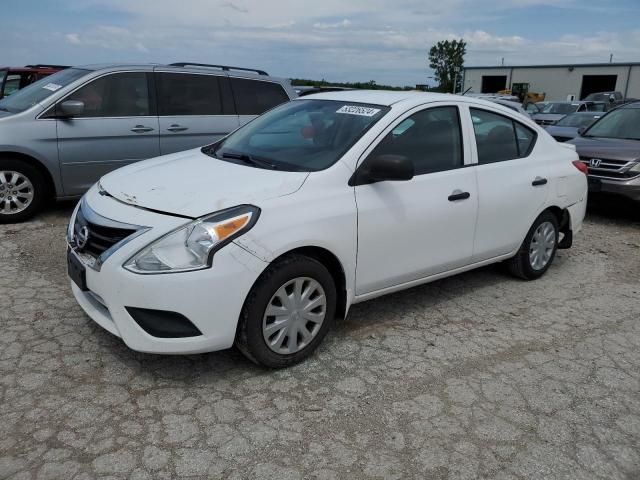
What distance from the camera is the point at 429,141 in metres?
4.12

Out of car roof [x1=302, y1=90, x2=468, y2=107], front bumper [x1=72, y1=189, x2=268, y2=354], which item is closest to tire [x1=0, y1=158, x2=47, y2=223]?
car roof [x1=302, y1=90, x2=468, y2=107]

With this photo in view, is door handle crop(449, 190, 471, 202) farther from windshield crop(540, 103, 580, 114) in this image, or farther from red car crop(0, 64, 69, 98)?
windshield crop(540, 103, 580, 114)

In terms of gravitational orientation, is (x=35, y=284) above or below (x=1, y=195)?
below

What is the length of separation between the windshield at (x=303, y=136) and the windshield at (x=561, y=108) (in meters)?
19.2

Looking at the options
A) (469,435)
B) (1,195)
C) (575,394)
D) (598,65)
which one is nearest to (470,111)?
(575,394)

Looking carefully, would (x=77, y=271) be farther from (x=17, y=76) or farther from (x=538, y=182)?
(x=17, y=76)

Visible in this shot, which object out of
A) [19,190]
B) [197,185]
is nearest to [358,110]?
[197,185]

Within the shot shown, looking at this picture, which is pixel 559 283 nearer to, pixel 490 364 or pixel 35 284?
pixel 490 364

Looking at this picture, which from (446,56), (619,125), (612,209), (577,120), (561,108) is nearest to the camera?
(619,125)

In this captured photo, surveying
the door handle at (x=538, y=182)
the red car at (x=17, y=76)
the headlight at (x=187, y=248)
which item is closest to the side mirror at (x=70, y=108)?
the headlight at (x=187, y=248)

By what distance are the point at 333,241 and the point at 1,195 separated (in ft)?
A: 14.7

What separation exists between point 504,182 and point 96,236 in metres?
3.08

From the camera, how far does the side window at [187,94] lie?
6891 millimetres

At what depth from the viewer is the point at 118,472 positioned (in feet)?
8.28
